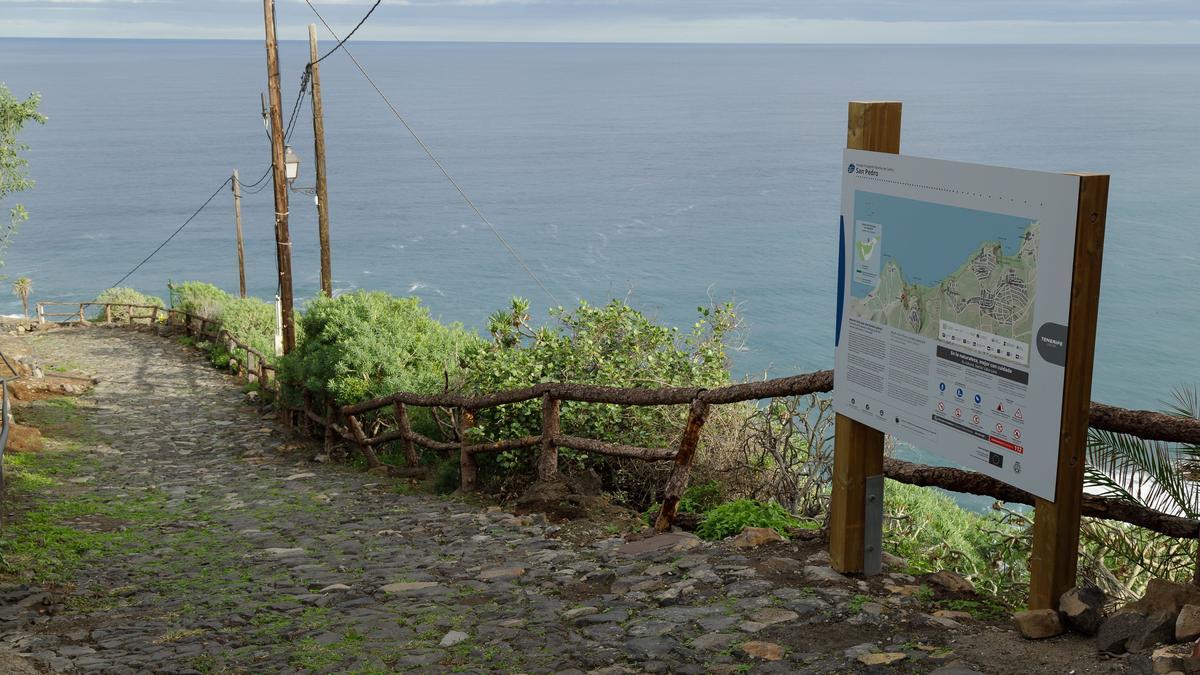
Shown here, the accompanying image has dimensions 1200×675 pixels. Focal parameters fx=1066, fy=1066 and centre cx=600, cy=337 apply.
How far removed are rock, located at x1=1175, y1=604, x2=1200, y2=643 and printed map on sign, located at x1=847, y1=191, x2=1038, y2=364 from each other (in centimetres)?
107

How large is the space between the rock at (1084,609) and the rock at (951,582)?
2.84ft

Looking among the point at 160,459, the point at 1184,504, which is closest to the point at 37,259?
the point at 160,459

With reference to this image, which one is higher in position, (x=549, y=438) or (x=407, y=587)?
(x=549, y=438)

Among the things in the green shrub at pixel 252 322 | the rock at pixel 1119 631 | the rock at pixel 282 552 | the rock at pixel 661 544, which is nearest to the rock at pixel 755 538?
the rock at pixel 661 544

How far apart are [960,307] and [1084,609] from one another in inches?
51.0

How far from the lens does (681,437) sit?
7488 millimetres

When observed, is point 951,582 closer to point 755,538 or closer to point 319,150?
point 755,538

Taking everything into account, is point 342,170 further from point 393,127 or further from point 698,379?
point 698,379

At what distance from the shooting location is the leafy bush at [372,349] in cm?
1392

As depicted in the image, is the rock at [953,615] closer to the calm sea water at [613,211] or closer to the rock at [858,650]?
the rock at [858,650]

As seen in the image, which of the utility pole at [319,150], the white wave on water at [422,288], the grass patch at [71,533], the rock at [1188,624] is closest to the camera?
the rock at [1188,624]

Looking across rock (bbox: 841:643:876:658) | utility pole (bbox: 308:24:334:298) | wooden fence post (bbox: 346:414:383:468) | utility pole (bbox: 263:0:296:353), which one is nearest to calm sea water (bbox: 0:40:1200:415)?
utility pole (bbox: 308:24:334:298)

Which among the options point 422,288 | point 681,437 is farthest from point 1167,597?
point 422,288

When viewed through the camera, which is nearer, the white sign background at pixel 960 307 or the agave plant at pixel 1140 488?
the white sign background at pixel 960 307
